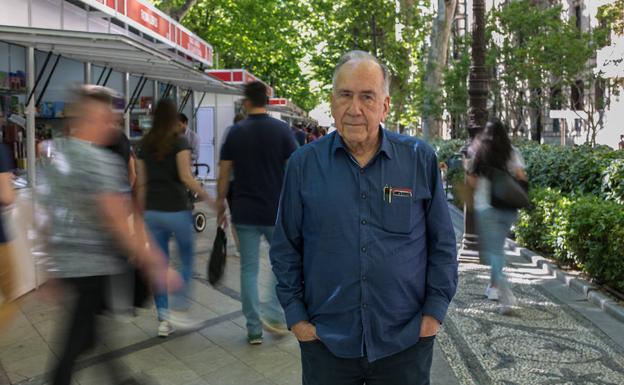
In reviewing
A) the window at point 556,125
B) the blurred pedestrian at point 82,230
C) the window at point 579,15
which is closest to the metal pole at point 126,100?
the blurred pedestrian at point 82,230

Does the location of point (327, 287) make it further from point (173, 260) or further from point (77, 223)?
point (173, 260)

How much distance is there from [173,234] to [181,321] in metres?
0.79

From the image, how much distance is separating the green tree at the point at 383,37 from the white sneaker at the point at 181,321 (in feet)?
83.8

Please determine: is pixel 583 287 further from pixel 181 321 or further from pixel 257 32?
pixel 257 32

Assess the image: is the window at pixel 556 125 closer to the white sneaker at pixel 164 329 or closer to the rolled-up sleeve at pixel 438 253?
the white sneaker at pixel 164 329

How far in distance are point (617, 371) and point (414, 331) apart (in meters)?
3.26

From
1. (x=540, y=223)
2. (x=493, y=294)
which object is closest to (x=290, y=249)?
(x=493, y=294)

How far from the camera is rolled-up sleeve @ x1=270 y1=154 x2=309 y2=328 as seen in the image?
2727mm

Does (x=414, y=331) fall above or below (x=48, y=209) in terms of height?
below

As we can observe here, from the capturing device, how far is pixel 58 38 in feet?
23.5

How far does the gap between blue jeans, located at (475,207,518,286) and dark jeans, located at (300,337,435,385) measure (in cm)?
443

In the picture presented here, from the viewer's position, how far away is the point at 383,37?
38531 millimetres

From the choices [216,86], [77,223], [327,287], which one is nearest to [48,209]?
[77,223]

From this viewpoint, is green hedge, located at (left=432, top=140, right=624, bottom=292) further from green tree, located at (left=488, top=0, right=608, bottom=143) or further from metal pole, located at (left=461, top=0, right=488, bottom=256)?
green tree, located at (left=488, top=0, right=608, bottom=143)
